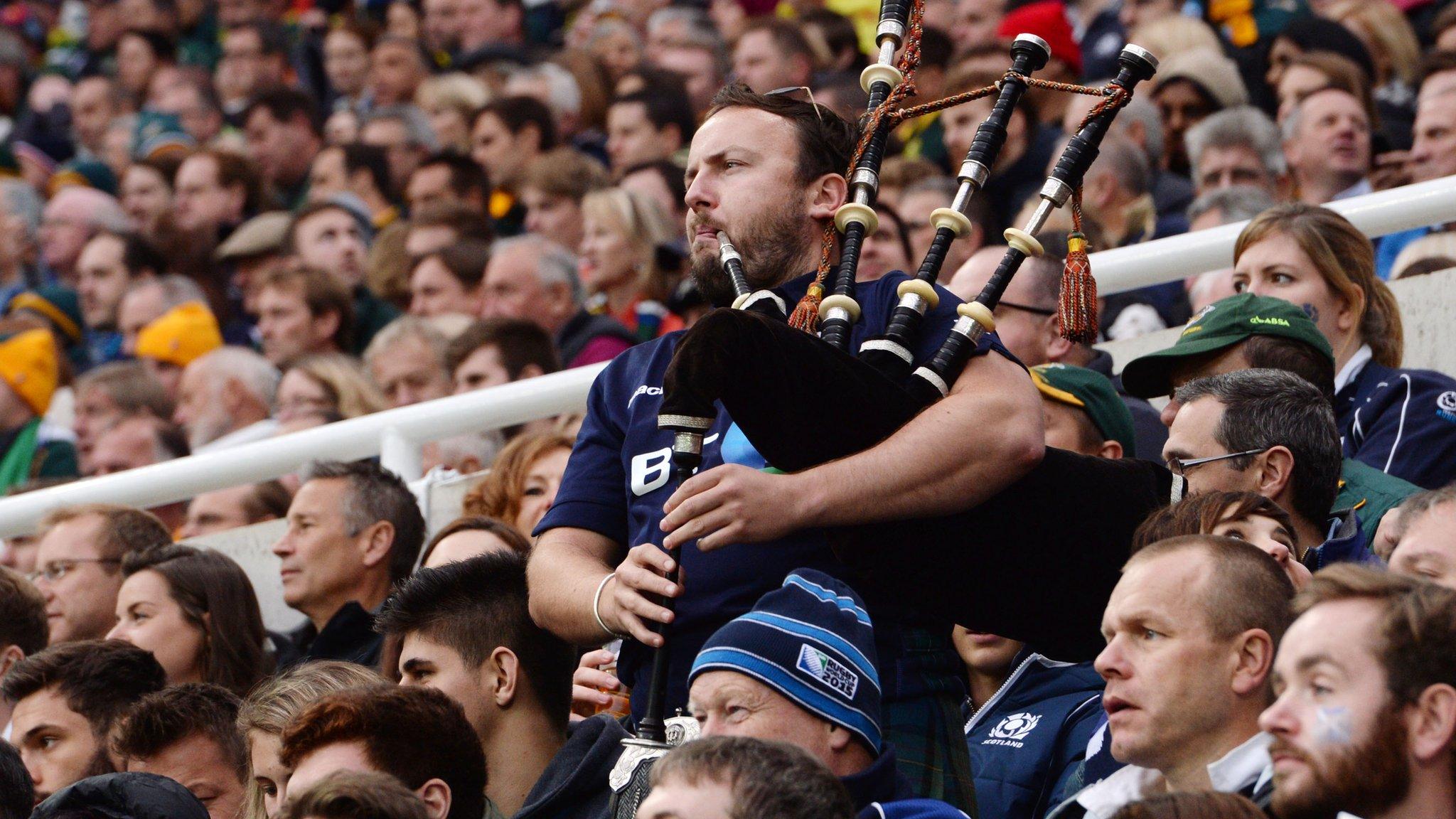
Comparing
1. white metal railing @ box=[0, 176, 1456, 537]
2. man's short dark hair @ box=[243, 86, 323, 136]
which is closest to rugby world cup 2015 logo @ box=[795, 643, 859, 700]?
Result: white metal railing @ box=[0, 176, 1456, 537]

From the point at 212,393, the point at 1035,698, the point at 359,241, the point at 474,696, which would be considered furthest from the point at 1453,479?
the point at 359,241

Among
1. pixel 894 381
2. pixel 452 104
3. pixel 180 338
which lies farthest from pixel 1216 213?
pixel 452 104

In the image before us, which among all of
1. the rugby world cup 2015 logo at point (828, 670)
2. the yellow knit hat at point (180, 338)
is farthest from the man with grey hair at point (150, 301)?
the rugby world cup 2015 logo at point (828, 670)

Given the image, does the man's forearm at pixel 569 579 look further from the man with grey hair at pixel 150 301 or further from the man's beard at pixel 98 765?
the man with grey hair at pixel 150 301

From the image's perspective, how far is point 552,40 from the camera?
1472 centimetres

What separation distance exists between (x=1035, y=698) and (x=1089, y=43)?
21.6 feet

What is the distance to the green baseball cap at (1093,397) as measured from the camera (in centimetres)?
552

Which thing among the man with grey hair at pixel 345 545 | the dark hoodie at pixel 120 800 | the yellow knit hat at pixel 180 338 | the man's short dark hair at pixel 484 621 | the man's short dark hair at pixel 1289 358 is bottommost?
the yellow knit hat at pixel 180 338

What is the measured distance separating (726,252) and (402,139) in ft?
26.5

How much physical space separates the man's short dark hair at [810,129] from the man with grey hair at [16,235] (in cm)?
877

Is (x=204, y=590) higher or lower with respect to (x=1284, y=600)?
lower

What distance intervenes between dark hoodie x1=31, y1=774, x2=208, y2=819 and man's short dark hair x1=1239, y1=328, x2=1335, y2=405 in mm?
2788

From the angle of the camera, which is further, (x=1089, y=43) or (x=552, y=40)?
(x=552, y=40)

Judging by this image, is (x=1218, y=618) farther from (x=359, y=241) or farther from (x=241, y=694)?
(x=359, y=241)
